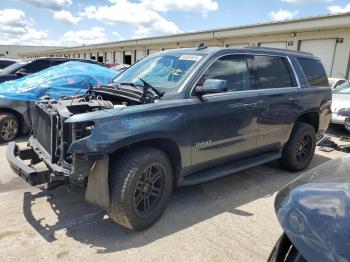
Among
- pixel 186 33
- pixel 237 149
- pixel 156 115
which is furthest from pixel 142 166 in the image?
pixel 186 33

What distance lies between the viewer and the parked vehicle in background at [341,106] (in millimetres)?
9250

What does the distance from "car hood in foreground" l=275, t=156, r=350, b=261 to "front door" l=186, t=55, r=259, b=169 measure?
6.61 feet

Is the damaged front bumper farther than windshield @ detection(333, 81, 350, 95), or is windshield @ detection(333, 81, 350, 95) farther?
windshield @ detection(333, 81, 350, 95)

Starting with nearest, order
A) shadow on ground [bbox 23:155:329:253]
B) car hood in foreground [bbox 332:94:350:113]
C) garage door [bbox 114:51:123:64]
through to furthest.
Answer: shadow on ground [bbox 23:155:329:253], car hood in foreground [bbox 332:94:350:113], garage door [bbox 114:51:123:64]

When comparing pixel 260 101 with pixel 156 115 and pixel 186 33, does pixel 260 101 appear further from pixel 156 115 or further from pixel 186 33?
pixel 186 33

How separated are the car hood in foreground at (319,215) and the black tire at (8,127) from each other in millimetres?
6396

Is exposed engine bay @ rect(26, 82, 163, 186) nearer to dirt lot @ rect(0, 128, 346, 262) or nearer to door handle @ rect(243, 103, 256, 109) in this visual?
dirt lot @ rect(0, 128, 346, 262)

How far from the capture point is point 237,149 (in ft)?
15.0

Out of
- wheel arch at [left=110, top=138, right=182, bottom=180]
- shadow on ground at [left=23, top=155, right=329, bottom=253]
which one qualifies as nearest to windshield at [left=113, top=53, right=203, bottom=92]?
wheel arch at [left=110, top=138, right=182, bottom=180]

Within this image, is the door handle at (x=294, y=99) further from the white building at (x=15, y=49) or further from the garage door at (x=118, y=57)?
the white building at (x=15, y=49)

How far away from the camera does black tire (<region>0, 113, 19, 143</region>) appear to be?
273 inches

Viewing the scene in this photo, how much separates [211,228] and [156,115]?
1389 mm

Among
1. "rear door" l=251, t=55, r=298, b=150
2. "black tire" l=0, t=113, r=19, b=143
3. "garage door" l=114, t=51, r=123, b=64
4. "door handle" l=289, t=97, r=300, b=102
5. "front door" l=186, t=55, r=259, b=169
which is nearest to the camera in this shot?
"front door" l=186, t=55, r=259, b=169

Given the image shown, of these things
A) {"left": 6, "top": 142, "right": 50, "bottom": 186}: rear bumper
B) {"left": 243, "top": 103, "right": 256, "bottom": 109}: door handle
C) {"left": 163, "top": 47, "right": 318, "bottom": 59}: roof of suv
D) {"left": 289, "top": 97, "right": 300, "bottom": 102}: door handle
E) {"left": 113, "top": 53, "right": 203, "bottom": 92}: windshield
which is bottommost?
{"left": 6, "top": 142, "right": 50, "bottom": 186}: rear bumper
